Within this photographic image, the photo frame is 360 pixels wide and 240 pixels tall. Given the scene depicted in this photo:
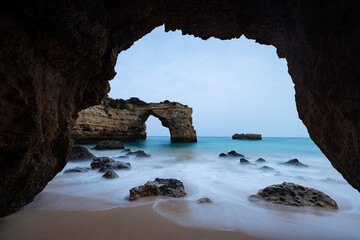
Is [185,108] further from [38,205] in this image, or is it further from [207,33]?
[38,205]

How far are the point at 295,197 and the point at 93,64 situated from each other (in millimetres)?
4453

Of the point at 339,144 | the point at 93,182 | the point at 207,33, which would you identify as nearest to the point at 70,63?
the point at 207,33

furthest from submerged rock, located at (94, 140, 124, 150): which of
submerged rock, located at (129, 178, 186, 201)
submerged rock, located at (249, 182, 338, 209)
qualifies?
submerged rock, located at (249, 182, 338, 209)

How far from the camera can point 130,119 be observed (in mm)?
24781

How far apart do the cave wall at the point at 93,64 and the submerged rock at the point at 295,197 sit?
109 cm

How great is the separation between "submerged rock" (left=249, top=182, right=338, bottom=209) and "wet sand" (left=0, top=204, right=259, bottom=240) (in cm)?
155

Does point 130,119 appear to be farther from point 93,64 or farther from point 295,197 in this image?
point 295,197

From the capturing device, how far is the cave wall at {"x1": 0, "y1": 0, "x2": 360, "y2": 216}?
1559mm

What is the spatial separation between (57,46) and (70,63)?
32cm

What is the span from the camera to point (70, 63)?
2.14 m

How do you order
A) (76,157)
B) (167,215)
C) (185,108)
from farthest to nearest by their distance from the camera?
(185,108) → (76,157) → (167,215)

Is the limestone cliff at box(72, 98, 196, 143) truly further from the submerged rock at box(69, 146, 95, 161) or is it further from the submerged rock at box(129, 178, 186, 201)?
the submerged rock at box(129, 178, 186, 201)

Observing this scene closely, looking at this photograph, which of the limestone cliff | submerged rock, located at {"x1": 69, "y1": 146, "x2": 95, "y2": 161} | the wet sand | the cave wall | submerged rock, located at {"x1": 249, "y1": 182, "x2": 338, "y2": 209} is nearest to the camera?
the cave wall

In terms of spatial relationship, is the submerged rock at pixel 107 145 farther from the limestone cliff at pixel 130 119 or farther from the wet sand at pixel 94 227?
the wet sand at pixel 94 227
